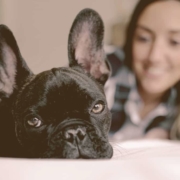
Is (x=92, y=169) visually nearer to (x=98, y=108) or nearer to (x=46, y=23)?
(x=98, y=108)

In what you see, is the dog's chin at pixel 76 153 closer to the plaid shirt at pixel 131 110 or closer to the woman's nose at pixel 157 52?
the plaid shirt at pixel 131 110

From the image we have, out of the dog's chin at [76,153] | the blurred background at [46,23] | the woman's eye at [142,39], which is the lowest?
the dog's chin at [76,153]

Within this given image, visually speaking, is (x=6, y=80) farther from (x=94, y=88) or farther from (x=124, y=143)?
(x=124, y=143)

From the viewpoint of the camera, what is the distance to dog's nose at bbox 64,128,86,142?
0.57 metres

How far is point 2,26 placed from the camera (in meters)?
0.61

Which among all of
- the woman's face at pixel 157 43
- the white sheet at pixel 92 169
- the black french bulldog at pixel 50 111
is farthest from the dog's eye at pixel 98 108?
the woman's face at pixel 157 43

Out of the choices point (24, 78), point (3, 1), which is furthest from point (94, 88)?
point (3, 1)

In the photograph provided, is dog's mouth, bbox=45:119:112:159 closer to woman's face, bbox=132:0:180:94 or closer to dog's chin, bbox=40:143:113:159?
dog's chin, bbox=40:143:113:159

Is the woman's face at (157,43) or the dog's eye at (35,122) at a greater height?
the woman's face at (157,43)

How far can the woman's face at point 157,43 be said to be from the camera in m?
0.78

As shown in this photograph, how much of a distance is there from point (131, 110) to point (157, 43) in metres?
0.20

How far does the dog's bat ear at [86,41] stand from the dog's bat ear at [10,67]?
10 centimetres

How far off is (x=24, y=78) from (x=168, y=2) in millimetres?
424

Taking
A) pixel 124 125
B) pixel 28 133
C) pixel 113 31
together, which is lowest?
pixel 124 125
